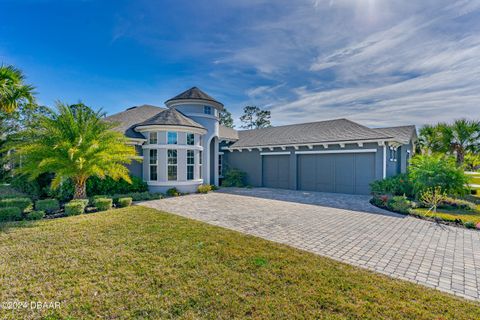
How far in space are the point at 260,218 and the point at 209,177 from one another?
10.0 metres

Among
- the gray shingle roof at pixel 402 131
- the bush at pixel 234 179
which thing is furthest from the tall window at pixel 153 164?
the gray shingle roof at pixel 402 131

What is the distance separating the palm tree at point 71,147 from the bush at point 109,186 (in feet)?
6.34

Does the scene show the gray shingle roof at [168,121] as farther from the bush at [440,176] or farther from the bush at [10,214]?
the bush at [440,176]

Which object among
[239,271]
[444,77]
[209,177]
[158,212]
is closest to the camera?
[239,271]

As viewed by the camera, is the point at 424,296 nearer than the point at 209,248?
Yes

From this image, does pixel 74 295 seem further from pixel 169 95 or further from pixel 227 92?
pixel 227 92

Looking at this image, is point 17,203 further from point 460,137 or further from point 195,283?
point 460,137

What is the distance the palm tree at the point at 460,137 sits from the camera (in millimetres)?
18422

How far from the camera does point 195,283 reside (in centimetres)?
391

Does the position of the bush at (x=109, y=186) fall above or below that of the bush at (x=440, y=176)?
below

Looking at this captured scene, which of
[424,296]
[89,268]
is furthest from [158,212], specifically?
[424,296]

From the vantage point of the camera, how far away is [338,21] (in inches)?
378

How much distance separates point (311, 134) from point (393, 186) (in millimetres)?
6767

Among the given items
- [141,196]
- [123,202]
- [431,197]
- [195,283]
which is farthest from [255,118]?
[195,283]
